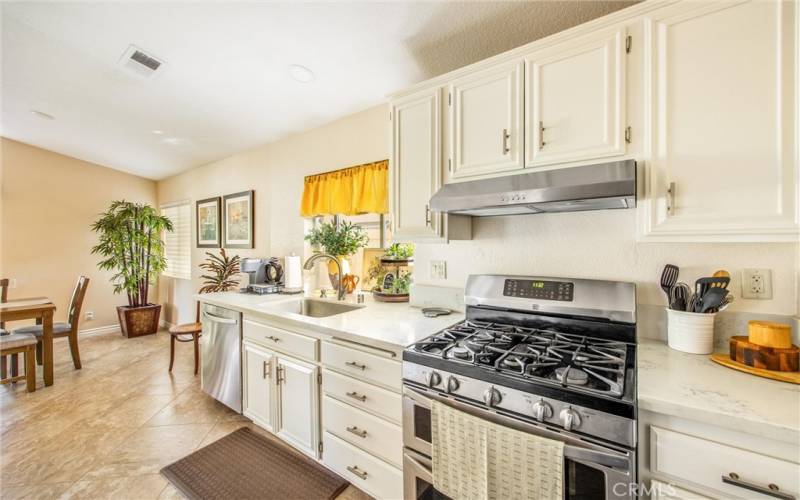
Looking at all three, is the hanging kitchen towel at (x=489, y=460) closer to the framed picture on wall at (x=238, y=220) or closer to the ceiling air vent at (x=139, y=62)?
the ceiling air vent at (x=139, y=62)

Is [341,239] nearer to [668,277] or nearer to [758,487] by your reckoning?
[668,277]

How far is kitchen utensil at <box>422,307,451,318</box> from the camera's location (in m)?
1.91

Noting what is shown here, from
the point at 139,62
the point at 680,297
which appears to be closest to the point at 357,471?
the point at 680,297

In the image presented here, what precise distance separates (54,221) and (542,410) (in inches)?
256

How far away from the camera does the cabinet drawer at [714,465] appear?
794 millimetres

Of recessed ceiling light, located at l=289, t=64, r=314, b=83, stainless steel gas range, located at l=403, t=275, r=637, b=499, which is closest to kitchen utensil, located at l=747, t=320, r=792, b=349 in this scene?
stainless steel gas range, located at l=403, t=275, r=637, b=499

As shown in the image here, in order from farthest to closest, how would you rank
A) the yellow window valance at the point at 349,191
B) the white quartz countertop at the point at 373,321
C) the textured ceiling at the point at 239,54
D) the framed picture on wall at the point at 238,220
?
the framed picture on wall at the point at 238,220
the yellow window valance at the point at 349,191
the textured ceiling at the point at 239,54
the white quartz countertop at the point at 373,321

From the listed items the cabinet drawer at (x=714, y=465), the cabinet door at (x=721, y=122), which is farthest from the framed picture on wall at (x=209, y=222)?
the cabinet drawer at (x=714, y=465)

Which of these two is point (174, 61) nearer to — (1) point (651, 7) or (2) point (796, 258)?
(1) point (651, 7)

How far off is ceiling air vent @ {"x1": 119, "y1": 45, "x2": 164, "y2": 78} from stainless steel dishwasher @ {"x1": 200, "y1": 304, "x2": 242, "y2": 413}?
1.85 m

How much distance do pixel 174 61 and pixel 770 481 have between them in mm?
3538

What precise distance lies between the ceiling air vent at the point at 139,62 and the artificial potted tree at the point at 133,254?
3036 mm

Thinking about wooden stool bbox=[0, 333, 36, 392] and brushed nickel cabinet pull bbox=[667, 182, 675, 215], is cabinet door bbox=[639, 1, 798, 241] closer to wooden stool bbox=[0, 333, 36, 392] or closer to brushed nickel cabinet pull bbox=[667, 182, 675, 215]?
brushed nickel cabinet pull bbox=[667, 182, 675, 215]

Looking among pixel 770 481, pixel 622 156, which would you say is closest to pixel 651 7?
pixel 622 156
